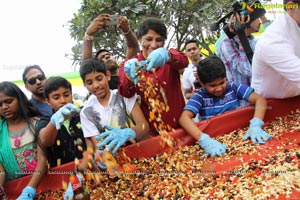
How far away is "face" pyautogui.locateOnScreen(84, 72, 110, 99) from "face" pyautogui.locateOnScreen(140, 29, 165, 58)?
387 millimetres

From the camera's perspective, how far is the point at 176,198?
1.54 m

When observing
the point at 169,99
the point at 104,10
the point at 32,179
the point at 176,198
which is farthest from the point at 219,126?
the point at 104,10

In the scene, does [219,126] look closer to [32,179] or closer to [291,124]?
[291,124]

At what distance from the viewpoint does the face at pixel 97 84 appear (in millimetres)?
2092

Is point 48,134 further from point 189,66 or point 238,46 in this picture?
point 189,66

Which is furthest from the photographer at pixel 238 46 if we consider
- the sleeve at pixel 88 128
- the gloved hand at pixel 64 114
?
the gloved hand at pixel 64 114

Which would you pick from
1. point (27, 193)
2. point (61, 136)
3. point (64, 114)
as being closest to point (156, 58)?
point (64, 114)

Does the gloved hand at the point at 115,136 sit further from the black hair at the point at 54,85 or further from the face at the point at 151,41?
the face at the point at 151,41

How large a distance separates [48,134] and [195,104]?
106 cm

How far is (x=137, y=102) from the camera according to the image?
2.17 meters

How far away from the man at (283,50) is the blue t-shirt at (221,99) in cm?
23

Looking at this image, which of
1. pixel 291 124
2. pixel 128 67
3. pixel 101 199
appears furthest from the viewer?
pixel 291 124

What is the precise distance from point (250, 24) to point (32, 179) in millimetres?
2382

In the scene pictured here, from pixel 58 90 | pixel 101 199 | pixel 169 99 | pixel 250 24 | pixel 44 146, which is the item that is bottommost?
pixel 101 199
